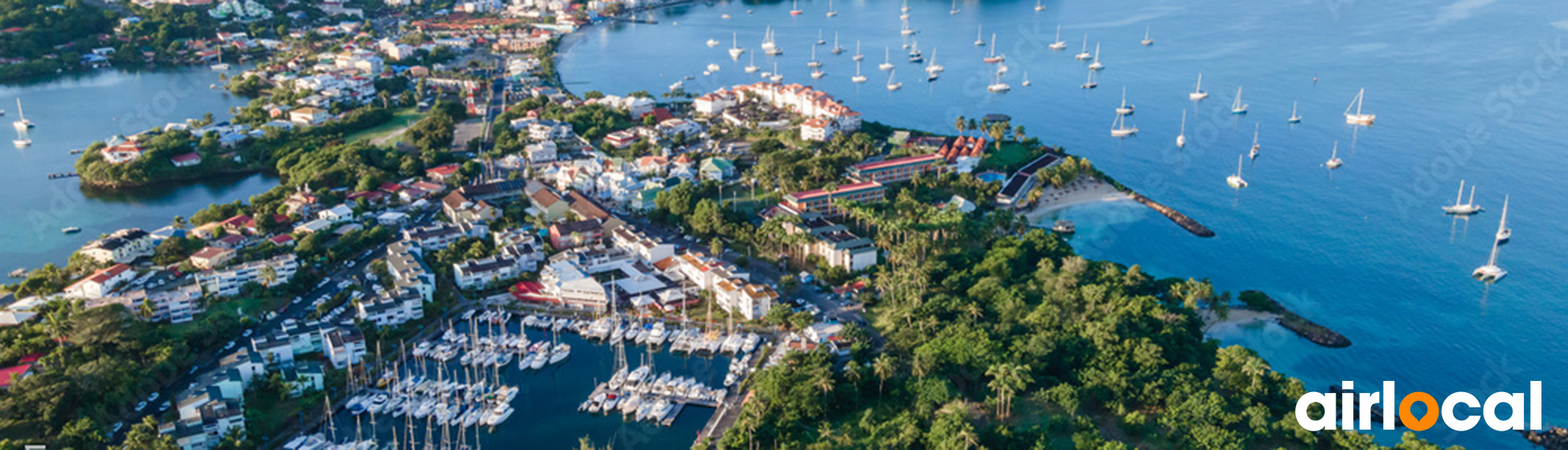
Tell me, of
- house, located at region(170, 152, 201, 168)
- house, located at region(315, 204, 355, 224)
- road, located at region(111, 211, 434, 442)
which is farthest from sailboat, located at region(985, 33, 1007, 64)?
house, located at region(170, 152, 201, 168)

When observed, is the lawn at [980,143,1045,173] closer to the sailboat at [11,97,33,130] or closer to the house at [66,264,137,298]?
the house at [66,264,137,298]

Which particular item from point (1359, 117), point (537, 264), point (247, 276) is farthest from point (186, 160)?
point (1359, 117)

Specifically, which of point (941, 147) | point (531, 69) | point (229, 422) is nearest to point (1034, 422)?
point (229, 422)

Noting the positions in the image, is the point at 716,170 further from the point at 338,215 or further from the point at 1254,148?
the point at 1254,148

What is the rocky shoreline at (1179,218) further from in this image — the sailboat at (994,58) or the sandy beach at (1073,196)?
the sailboat at (994,58)

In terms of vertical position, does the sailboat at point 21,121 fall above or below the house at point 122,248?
above

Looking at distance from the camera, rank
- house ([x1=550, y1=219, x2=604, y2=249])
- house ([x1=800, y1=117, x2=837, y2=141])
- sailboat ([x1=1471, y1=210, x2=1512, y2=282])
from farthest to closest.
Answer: house ([x1=800, y1=117, x2=837, y2=141]), house ([x1=550, y1=219, x2=604, y2=249]), sailboat ([x1=1471, y1=210, x2=1512, y2=282])

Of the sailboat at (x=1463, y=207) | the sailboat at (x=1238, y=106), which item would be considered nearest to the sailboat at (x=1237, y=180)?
the sailboat at (x=1463, y=207)
